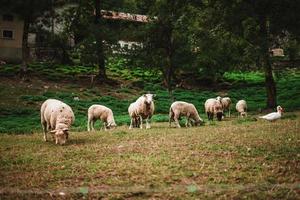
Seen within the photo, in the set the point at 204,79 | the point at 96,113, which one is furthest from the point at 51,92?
the point at 204,79

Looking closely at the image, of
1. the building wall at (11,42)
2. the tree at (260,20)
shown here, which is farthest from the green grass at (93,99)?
the building wall at (11,42)

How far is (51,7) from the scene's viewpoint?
49.7m

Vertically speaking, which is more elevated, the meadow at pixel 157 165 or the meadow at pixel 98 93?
the meadow at pixel 98 93

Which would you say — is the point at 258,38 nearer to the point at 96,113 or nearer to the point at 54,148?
the point at 96,113

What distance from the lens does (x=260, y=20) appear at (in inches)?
1174

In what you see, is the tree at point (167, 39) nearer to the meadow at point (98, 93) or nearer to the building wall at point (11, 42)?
the meadow at point (98, 93)

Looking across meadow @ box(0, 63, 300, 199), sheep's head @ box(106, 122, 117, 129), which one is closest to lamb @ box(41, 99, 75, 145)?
meadow @ box(0, 63, 300, 199)

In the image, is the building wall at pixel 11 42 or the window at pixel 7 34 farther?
the window at pixel 7 34

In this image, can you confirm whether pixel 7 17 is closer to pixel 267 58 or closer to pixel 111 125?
pixel 267 58

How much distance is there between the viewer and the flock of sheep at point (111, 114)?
1730 centimetres

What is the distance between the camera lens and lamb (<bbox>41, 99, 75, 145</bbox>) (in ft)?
55.0

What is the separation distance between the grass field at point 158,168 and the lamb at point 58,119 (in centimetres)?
43

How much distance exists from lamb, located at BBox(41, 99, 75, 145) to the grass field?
428 millimetres

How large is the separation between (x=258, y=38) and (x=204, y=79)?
88.2 ft
